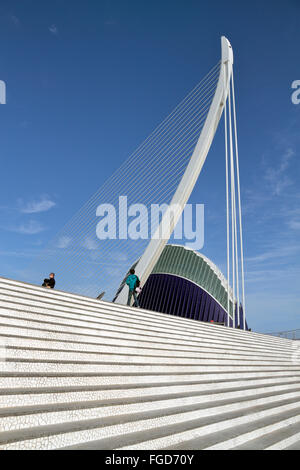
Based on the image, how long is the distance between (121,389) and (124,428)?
674 mm

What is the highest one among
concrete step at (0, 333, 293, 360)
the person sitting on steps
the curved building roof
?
the curved building roof

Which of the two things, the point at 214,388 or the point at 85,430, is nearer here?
the point at 85,430

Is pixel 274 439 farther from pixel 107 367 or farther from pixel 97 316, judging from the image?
pixel 97 316

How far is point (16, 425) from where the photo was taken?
2.30 metres

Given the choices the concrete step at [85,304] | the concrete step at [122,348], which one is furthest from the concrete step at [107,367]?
the concrete step at [85,304]

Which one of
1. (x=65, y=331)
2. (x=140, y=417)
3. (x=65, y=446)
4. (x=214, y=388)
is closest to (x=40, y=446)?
(x=65, y=446)

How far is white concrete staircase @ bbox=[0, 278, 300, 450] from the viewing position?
253 centimetres

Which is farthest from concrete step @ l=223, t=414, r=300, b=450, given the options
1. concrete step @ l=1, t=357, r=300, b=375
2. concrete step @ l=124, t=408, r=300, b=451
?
concrete step @ l=1, t=357, r=300, b=375

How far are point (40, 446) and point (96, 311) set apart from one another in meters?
4.99

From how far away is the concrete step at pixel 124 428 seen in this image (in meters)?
2.21

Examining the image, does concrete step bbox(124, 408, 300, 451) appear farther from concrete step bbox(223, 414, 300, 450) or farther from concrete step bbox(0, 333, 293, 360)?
concrete step bbox(0, 333, 293, 360)

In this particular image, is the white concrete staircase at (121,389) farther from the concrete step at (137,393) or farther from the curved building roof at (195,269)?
the curved building roof at (195,269)
